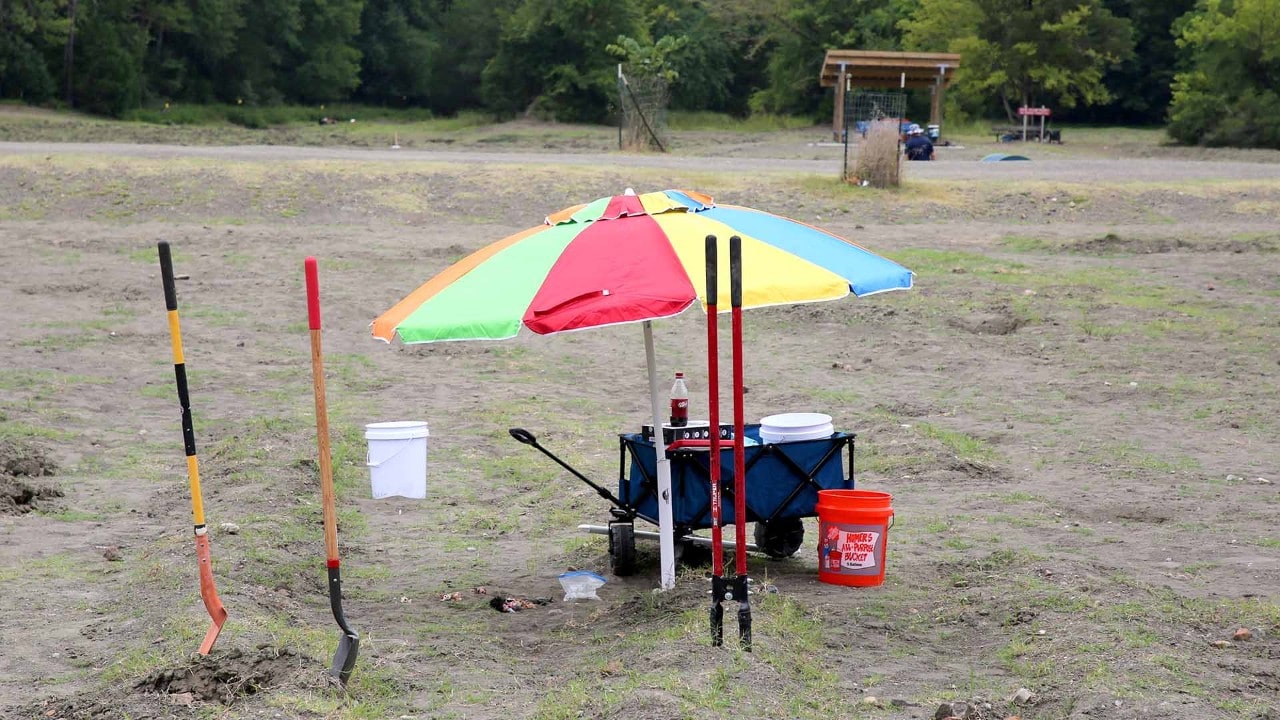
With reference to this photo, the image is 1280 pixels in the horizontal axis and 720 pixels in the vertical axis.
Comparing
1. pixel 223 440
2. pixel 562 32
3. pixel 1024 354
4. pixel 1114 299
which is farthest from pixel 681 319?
pixel 562 32

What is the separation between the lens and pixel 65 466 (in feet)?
30.8

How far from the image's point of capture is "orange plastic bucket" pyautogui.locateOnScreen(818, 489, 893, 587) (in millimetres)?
6777

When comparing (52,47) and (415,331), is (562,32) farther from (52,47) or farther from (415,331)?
(415,331)

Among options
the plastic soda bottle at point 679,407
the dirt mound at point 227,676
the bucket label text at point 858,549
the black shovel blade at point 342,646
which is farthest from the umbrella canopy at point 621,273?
the dirt mound at point 227,676

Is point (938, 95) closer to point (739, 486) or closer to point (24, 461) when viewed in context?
point (24, 461)

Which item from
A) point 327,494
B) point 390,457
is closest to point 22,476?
point 390,457

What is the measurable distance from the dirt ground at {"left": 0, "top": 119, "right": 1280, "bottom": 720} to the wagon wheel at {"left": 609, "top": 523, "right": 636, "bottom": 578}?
0.26 ft

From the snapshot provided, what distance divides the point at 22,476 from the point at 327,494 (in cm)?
464

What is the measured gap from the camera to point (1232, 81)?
39.5m

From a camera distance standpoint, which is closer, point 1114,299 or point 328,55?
point 1114,299

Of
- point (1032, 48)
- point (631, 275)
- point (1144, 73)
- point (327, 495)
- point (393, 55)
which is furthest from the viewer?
point (393, 55)

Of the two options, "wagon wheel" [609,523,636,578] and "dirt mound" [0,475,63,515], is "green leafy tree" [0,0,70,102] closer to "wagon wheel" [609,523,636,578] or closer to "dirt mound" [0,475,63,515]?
"dirt mound" [0,475,63,515]

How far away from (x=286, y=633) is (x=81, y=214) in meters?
15.7

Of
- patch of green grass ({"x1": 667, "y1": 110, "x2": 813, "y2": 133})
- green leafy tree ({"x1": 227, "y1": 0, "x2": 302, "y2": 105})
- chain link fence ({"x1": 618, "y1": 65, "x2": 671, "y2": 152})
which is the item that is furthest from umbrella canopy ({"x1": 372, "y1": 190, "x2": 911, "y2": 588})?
green leafy tree ({"x1": 227, "y1": 0, "x2": 302, "y2": 105})
